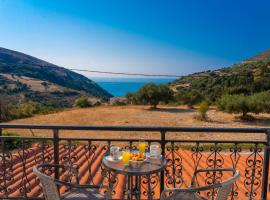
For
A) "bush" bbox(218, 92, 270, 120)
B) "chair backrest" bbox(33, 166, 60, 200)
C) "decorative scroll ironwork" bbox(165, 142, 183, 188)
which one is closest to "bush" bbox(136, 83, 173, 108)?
"bush" bbox(218, 92, 270, 120)

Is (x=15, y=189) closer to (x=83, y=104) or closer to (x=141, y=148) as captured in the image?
(x=141, y=148)

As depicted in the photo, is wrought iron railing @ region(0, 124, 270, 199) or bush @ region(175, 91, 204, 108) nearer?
wrought iron railing @ region(0, 124, 270, 199)

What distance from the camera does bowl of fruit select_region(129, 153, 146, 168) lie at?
255 centimetres

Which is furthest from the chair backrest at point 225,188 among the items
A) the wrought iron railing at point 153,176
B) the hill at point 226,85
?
the hill at point 226,85

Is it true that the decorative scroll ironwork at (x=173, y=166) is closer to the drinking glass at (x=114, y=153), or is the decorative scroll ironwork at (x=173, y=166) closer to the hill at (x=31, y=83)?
the drinking glass at (x=114, y=153)

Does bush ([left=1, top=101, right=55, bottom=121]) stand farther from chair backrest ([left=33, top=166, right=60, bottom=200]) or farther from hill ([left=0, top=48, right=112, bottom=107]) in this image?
chair backrest ([left=33, top=166, right=60, bottom=200])

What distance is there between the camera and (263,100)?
870 inches

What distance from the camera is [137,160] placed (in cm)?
265

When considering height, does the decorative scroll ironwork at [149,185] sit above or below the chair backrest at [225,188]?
below

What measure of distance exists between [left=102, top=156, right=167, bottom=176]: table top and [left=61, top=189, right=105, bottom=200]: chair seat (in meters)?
0.33

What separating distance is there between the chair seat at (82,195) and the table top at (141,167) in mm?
332

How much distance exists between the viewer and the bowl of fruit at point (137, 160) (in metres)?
2.55

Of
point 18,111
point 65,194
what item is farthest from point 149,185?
point 18,111

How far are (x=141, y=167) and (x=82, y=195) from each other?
2.25ft
